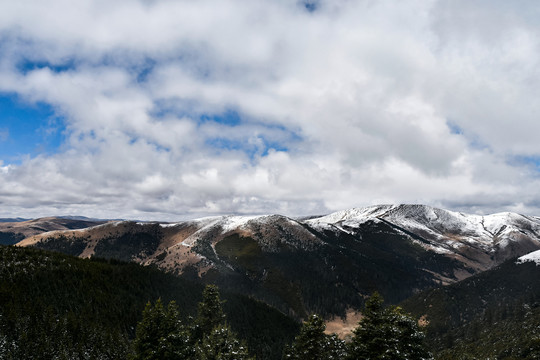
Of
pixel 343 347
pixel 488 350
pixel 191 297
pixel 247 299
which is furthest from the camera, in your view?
pixel 247 299

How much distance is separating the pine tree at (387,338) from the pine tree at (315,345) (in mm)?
6672

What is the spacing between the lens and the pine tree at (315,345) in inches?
1336

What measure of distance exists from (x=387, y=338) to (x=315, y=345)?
11200mm

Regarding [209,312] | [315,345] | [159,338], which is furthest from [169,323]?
[209,312]

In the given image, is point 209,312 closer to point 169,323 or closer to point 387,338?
point 169,323

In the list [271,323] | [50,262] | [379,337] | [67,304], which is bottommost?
[271,323]

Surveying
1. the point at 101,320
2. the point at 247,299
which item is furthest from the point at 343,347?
the point at 247,299

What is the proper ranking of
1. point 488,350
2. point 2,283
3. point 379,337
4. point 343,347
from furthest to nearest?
point 488,350 < point 2,283 < point 343,347 < point 379,337

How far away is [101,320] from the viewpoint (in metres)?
85.9

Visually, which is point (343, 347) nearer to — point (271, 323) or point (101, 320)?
point (101, 320)

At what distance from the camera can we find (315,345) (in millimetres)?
34125

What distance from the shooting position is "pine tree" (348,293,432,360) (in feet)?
83.1

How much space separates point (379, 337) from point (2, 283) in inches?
3832

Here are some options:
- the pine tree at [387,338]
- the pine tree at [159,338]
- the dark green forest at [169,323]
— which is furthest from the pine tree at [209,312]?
the pine tree at [387,338]
